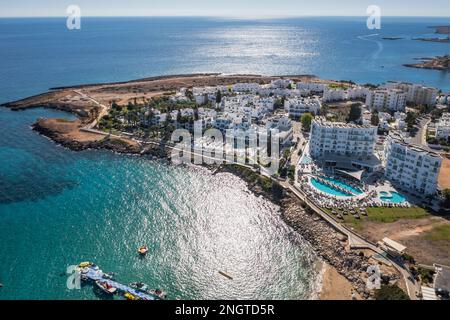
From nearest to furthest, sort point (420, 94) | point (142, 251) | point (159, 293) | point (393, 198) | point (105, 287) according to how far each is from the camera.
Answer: point (159, 293)
point (105, 287)
point (142, 251)
point (393, 198)
point (420, 94)

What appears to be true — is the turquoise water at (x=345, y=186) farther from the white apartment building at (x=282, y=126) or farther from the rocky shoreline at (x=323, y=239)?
the white apartment building at (x=282, y=126)

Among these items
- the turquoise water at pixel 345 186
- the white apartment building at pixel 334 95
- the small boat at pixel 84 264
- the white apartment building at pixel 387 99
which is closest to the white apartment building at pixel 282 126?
the turquoise water at pixel 345 186

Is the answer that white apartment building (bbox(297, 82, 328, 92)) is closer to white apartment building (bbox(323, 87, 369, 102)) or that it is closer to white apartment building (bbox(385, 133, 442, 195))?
white apartment building (bbox(323, 87, 369, 102))

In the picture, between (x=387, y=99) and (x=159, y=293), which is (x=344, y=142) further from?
(x=159, y=293)

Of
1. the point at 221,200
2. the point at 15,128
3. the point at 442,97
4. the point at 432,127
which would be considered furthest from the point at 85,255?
the point at 442,97

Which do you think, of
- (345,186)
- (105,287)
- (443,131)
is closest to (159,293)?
(105,287)

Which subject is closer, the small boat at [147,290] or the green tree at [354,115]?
the small boat at [147,290]
